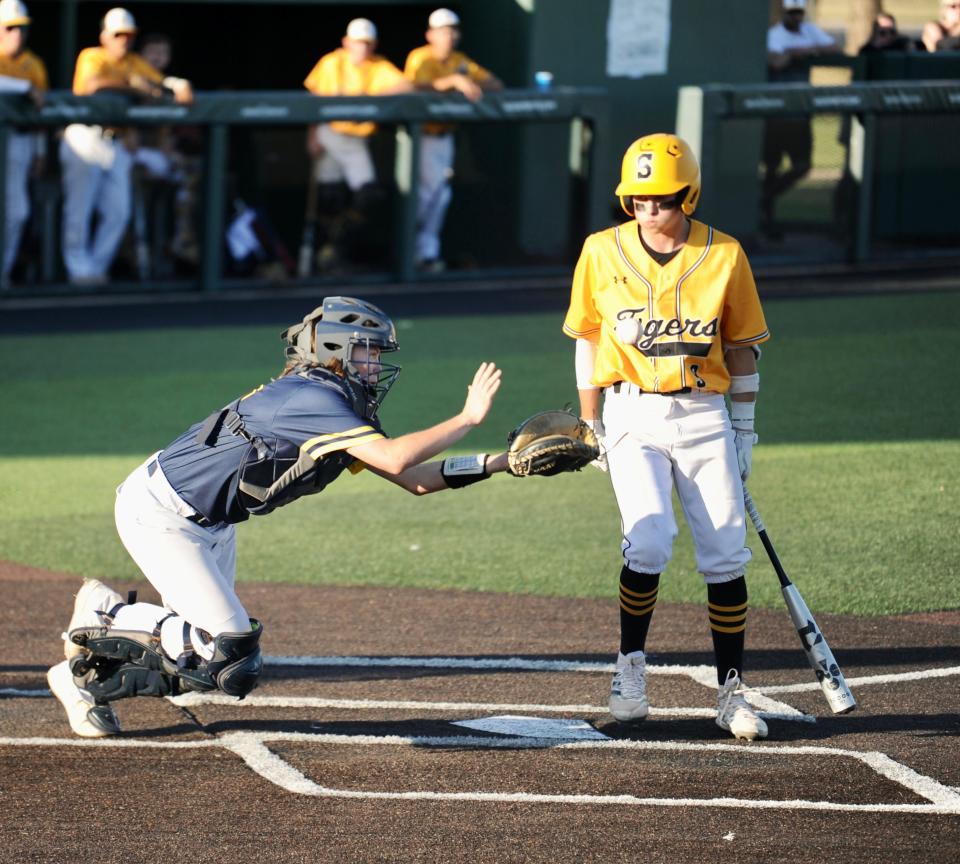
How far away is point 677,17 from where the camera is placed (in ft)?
57.9

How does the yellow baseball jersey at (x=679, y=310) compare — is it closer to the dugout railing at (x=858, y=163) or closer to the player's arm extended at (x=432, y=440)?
the player's arm extended at (x=432, y=440)

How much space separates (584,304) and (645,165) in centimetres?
57

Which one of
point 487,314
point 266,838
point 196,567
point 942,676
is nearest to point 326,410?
point 196,567

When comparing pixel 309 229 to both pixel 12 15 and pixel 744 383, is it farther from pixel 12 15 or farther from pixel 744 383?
pixel 744 383

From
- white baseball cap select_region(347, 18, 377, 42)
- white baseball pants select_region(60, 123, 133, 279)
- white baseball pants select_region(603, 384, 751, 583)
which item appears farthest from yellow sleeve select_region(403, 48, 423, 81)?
white baseball pants select_region(603, 384, 751, 583)

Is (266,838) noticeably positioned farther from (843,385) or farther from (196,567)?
(843,385)

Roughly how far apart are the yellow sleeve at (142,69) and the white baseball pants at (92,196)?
69 centimetres

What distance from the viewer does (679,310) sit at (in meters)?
5.64

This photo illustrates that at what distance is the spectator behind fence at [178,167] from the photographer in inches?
566

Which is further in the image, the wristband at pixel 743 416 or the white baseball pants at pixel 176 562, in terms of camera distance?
the wristband at pixel 743 416

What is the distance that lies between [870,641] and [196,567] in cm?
285

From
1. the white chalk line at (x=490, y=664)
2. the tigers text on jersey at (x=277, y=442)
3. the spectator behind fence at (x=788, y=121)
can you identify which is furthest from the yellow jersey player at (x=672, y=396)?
the spectator behind fence at (x=788, y=121)

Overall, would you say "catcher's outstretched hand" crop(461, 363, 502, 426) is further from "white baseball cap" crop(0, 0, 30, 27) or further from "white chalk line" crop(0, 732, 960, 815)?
"white baseball cap" crop(0, 0, 30, 27)

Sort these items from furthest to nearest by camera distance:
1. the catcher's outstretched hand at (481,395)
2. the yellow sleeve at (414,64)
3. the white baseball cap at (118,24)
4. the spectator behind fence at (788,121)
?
the spectator behind fence at (788,121) < the yellow sleeve at (414,64) < the white baseball cap at (118,24) < the catcher's outstretched hand at (481,395)
